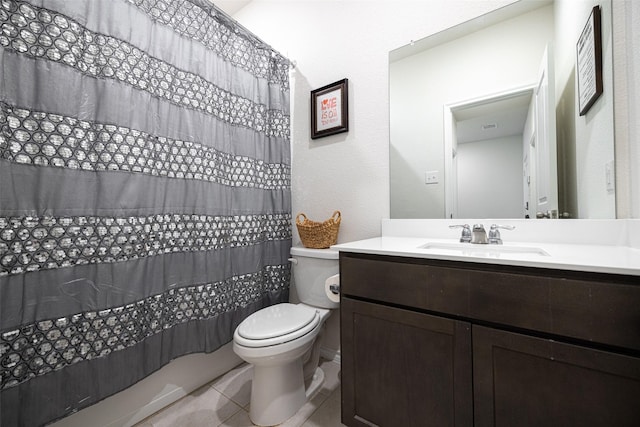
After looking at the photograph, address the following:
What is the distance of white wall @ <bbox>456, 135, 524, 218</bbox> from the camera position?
1220mm

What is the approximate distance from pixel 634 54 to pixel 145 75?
191 cm

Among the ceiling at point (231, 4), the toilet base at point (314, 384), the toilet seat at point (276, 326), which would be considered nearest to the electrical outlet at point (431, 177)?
the toilet seat at point (276, 326)

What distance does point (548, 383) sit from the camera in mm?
694

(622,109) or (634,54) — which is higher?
(634,54)

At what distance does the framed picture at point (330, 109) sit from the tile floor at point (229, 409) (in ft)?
5.15

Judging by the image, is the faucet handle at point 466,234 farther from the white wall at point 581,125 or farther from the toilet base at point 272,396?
the toilet base at point 272,396

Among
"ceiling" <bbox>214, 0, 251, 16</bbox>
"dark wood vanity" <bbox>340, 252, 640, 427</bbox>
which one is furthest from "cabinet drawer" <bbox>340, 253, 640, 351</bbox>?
"ceiling" <bbox>214, 0, 251, 16</bbox>

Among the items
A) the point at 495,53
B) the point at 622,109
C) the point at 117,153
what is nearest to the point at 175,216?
the point at 117,153

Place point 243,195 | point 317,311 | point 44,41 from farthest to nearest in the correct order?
point 243,195 < point 317,311 < point 44,41

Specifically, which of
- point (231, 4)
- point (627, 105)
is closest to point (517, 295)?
point (627, 105)

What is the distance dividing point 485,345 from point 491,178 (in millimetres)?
846

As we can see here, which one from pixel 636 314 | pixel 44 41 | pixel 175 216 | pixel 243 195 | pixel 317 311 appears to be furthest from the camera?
pixel 243 195

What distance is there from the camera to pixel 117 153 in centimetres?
105

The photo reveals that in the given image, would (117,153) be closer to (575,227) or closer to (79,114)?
(79,114)
